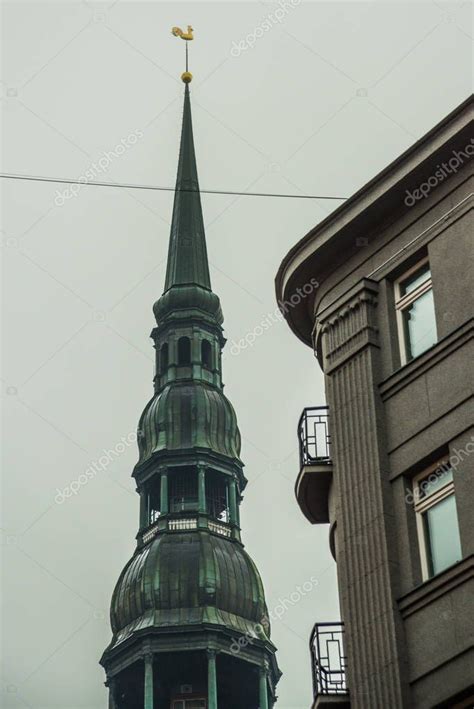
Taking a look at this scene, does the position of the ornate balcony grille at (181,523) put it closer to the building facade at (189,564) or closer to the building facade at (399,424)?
the building facade at (189,564)

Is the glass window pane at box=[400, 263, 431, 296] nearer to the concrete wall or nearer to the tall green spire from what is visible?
the concrete wall

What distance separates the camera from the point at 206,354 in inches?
3317

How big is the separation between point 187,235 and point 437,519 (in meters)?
63.5

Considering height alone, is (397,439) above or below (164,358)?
below

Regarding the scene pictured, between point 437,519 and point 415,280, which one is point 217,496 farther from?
point 437,519

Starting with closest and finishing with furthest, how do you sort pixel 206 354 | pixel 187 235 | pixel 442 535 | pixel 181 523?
pixel 442 535 → pixel 181 523 → pixel 206 354 → pixel 187 235

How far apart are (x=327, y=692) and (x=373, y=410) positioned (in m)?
4.52

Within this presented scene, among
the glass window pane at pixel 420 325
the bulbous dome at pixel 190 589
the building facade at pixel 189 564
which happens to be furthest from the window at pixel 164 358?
the glass window pane at pixel 420 325

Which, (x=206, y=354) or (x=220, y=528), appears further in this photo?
(x=206, y=354)

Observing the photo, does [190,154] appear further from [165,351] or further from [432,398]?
[432,398]

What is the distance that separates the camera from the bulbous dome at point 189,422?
7894cm

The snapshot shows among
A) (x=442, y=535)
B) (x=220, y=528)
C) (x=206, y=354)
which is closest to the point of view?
(x=442, y=535)

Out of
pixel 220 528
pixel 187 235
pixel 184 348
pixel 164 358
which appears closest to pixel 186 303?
pixel 184 348

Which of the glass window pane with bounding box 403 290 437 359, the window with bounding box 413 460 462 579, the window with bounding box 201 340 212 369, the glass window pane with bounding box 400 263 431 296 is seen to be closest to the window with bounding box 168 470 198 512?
the window with bounding box 201 340 212 369
